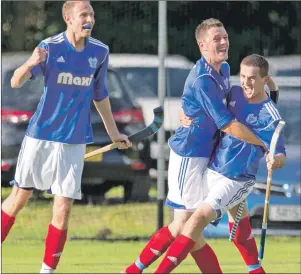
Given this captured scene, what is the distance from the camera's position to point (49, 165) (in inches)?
371

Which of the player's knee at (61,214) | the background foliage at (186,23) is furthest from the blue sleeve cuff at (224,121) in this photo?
the background foliage at (186,23)

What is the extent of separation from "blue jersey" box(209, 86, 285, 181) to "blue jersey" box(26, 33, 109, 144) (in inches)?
38.0

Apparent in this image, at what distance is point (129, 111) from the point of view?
13.9m

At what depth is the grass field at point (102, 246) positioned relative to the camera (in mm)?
11203

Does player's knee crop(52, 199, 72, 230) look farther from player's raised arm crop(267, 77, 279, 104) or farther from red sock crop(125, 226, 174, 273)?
player's raised arm crop(267, 77, 279, 104)

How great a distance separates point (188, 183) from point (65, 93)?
0.97 meters

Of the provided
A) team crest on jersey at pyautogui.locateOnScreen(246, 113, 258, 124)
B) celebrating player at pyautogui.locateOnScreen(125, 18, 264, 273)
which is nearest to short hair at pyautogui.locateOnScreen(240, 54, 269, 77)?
celebrating player at pyautogui.locateOnScreen(125, 18, 264, 273)

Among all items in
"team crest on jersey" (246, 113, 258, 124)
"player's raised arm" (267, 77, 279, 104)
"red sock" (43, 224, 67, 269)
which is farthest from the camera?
"player's raised arm" (267, 77, 279, 104)

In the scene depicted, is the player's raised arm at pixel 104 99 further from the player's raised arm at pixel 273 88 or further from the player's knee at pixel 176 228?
the player's raised arm at pixel 273 88

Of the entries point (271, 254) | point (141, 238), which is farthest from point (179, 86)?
point (271, 254)

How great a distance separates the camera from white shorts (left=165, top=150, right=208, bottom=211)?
29.8 feet

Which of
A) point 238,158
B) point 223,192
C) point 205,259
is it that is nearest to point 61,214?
point 205,259

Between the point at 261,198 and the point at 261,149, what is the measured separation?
3.65 m

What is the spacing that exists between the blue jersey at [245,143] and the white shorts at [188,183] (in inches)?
5.7
